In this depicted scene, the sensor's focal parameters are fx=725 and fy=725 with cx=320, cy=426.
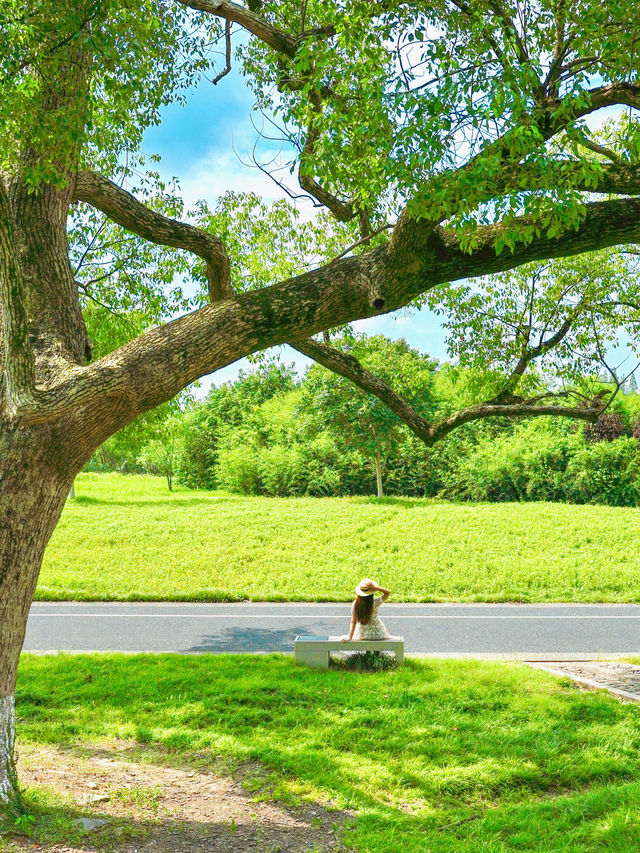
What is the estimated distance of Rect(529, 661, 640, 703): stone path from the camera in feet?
25.6

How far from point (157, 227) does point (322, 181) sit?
151 centimetres

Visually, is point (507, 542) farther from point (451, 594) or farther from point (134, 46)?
point (134, 46)

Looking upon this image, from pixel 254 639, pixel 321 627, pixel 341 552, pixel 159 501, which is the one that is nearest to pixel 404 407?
pixel 254 639

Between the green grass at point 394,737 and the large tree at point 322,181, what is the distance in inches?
82.8

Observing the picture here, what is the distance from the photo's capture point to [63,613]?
43.0 feet

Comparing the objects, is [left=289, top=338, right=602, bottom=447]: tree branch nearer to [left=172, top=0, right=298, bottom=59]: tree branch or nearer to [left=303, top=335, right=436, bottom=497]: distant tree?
[left=172, top=0, right=298, bottom=59]: tree branch

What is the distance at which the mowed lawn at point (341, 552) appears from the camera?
15062 mm

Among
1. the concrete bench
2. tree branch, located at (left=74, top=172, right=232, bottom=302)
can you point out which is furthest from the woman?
tree branch, located at (left=74, top=172, right=232, bottom=302)

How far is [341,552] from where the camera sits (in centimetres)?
1741

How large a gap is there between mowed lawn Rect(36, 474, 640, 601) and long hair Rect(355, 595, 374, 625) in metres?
5.71

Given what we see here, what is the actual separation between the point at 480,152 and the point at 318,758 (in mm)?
4704

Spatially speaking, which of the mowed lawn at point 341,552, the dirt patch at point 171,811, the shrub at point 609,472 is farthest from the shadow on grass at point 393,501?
the dirt patch at point 171,811

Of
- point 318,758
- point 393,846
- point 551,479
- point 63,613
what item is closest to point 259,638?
point 63,613

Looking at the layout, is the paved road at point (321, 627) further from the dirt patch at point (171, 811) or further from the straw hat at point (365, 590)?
the dirt patch at point (171, 811)
